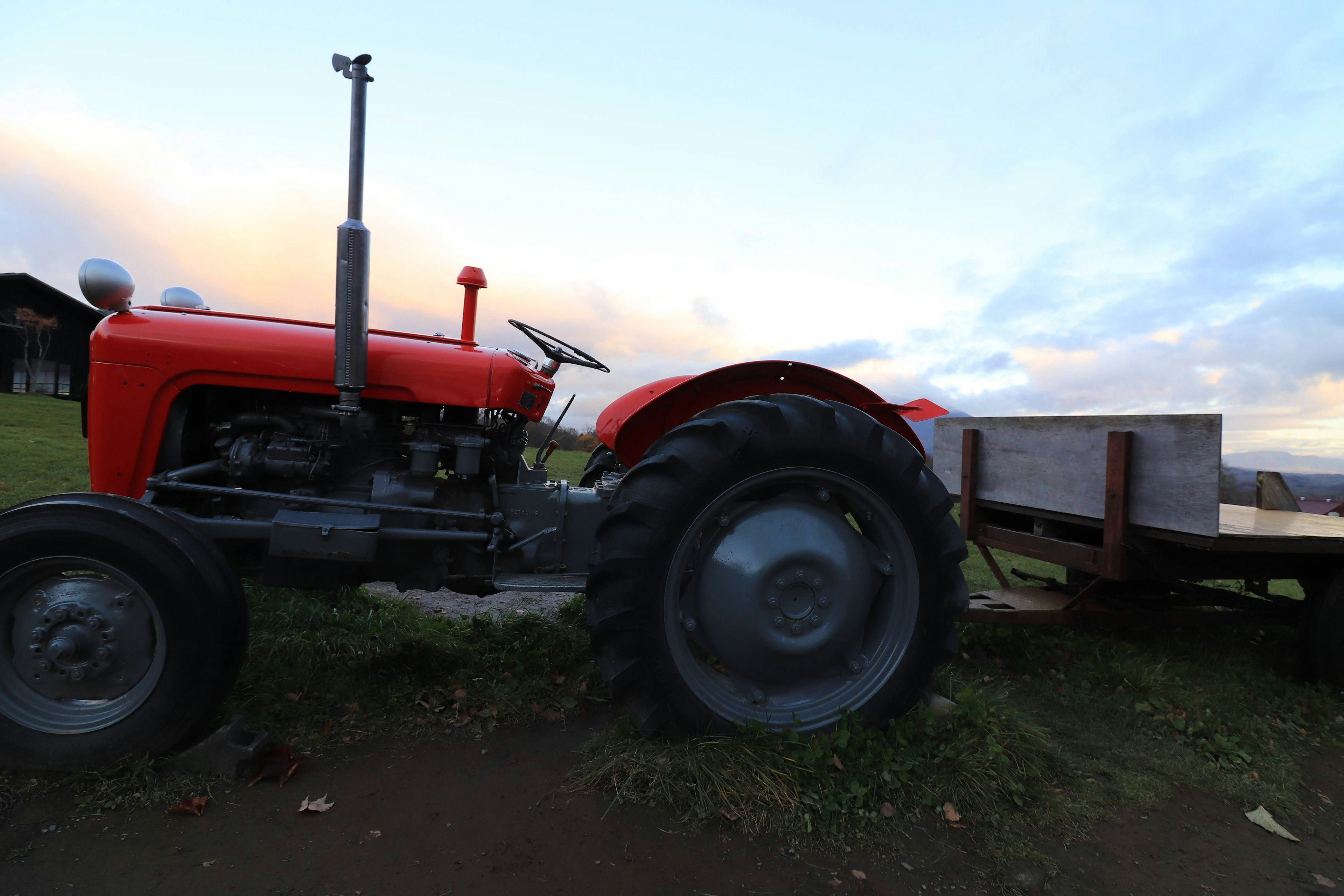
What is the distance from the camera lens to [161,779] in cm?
205

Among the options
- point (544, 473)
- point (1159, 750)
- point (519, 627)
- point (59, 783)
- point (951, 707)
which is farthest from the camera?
point (519, 627)

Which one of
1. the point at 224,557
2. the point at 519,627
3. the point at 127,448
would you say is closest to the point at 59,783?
the point at 224,557

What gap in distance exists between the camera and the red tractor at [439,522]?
83.0 inches

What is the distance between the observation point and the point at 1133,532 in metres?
3.04

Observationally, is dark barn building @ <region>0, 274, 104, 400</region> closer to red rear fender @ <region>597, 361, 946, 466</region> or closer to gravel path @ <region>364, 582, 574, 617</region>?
gravel path @ <region>364, 582, 574, 617</region>

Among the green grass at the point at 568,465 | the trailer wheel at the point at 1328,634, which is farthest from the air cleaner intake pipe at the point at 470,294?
the trailer wheel at the point at 1328,634

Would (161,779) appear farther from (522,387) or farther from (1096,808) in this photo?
(1096,808)

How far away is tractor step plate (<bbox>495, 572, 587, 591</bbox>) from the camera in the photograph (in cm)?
252

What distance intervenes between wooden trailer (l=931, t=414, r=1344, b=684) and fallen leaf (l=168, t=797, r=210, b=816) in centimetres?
298

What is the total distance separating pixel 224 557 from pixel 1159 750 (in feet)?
11.7

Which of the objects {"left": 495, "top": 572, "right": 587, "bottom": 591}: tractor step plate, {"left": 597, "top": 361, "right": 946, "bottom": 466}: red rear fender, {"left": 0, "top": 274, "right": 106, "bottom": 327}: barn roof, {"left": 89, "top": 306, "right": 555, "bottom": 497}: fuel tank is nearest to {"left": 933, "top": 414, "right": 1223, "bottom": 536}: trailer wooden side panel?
{"left": 597, "top": 361, "right": 946, "bottom": 466}: red rear fender

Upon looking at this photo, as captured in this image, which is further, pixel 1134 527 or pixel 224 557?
pixel 1134 527

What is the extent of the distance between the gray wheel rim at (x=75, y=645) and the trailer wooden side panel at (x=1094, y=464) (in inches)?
150

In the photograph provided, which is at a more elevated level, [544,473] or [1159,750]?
[544,473]
